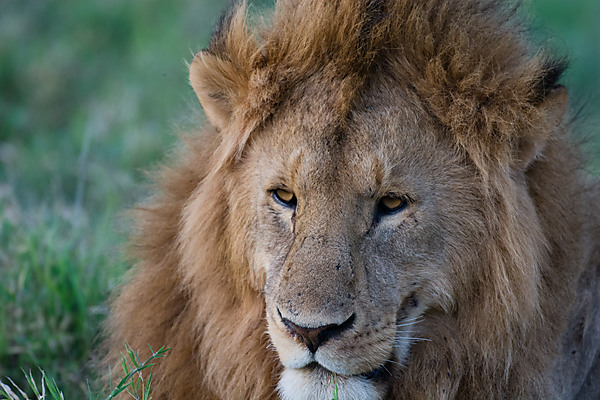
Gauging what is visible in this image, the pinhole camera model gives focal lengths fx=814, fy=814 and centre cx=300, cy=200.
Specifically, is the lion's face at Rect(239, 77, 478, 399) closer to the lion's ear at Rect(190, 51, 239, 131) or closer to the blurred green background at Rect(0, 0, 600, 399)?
the lion's ear at Rect(190, 51, 239, 131)

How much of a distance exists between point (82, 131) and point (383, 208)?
192 inches

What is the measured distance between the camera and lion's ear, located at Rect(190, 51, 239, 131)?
321cm

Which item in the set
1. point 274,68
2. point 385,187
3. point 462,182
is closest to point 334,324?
point 385,187

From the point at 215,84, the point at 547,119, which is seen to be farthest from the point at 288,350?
the point at 547,119

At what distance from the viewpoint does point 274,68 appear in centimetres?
313

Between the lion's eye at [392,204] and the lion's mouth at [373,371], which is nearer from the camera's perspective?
the lion's mouth at [373,371]

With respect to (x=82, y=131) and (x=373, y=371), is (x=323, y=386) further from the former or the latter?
(x=82, y=131)

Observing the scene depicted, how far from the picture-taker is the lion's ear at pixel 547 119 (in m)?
2.98

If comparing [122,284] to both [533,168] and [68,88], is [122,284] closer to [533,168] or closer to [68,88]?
[533,168]

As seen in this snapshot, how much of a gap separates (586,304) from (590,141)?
2.61 feet

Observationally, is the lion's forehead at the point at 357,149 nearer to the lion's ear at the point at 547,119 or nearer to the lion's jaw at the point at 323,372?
the lion's ear at the point at 547,119

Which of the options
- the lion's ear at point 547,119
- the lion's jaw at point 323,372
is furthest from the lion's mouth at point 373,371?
the lion's ear at point 547,119

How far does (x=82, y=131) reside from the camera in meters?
7.26

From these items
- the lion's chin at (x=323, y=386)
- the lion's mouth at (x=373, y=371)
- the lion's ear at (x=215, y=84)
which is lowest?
the lion's chin at (x=323, y=386)
